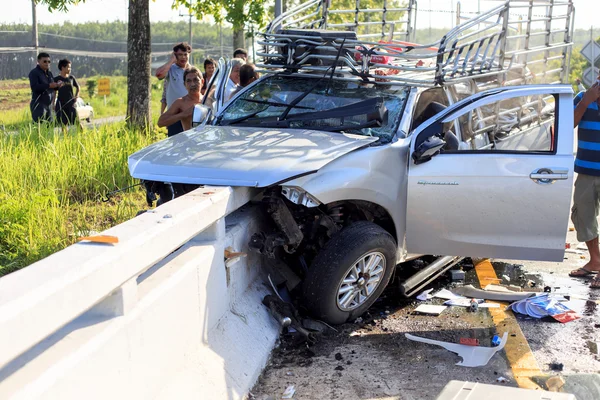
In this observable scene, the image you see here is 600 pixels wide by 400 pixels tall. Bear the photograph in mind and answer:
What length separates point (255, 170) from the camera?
4.79m

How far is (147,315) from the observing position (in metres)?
3.39

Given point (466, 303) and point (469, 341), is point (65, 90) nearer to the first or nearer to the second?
point (466, 303)

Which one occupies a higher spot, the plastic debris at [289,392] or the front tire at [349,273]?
the front tire at [349,273]

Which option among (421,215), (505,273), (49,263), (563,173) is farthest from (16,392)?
(505,273)

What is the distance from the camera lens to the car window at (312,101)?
590cm

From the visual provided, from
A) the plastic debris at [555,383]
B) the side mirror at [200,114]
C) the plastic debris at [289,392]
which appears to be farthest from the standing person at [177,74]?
the plastic debris at [555,383]

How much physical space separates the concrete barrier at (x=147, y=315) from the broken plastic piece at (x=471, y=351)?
3.92ft

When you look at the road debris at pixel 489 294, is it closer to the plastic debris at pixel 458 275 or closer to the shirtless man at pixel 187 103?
the plastic debris at pixel 458 275

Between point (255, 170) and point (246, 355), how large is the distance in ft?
3.89

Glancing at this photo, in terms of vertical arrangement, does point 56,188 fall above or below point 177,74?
below

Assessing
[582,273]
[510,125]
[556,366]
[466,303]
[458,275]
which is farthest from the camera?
[510,125]

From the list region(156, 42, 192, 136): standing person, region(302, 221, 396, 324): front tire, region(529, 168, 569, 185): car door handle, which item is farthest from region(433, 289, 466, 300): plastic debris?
region(156, 42, 192, 136): standing person

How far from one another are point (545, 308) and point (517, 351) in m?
0.90

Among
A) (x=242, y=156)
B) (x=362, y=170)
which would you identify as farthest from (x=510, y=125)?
(x=242, y=156)
